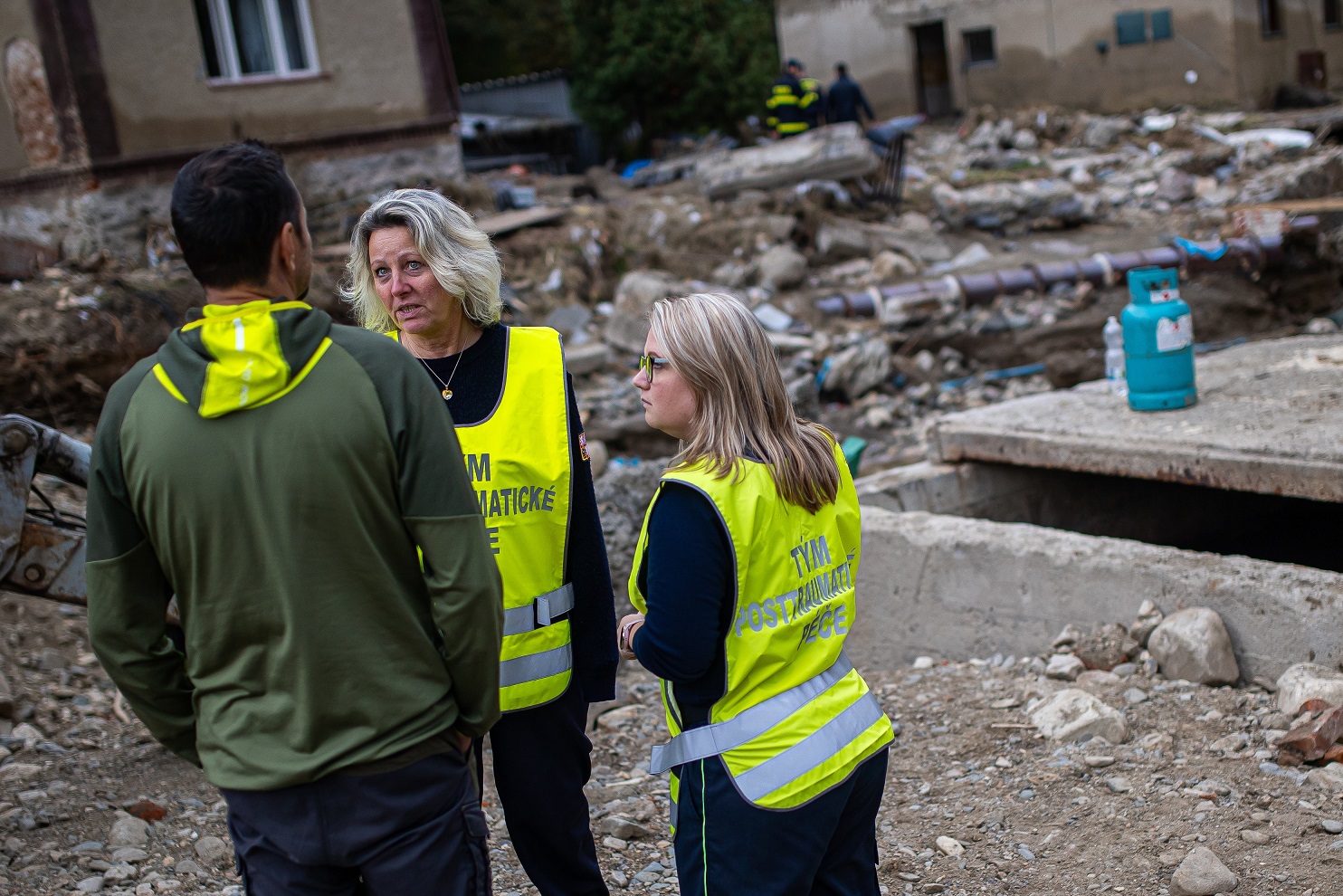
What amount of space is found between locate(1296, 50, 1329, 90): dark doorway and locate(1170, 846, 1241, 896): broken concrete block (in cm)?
2144

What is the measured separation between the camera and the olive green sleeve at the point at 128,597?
5.74ft

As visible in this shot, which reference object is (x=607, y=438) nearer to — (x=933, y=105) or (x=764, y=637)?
(x=764, y=637)

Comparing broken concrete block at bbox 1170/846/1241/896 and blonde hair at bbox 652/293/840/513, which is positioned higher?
blonde hair at bbox 652/293/840/513

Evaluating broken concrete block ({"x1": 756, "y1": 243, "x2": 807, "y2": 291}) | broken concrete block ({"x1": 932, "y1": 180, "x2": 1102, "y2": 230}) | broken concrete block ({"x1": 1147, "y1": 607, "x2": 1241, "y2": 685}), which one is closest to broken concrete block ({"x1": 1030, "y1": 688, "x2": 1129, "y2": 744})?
broken concrete block ({"x1": 1147, "y1": 607, "x2": 1241, "y2": 685})

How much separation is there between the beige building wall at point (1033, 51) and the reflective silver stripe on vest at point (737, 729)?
67.6 ft

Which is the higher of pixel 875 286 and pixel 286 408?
pixel 286 408

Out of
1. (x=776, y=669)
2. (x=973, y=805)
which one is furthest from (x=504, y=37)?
(x=776, y=669)

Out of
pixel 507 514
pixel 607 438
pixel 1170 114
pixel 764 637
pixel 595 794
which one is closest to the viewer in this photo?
pixel 764 637

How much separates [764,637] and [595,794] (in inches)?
81.9

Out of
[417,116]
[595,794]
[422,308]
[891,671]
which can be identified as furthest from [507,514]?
[417,116]

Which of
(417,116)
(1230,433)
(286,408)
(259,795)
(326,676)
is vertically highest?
(417,116)

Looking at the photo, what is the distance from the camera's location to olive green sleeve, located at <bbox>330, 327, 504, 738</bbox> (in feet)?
5.69

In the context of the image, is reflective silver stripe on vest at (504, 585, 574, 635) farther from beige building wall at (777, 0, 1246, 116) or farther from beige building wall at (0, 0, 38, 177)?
beige building wall at (777, 0, 1246, 116)

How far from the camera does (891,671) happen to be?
470cm
